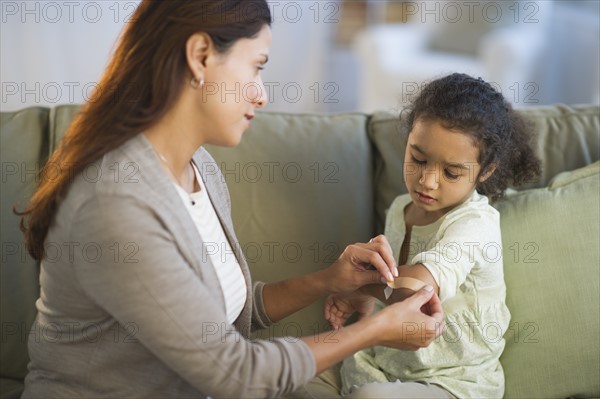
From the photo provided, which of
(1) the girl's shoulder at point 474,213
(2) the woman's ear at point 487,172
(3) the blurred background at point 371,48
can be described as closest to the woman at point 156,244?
(1) the girl's shoulder at point 474,213

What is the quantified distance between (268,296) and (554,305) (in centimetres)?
63

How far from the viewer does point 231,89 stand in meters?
1.28

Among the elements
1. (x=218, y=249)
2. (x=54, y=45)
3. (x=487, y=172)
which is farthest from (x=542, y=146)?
(x=54, y=45)

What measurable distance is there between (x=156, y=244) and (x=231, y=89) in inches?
11.6

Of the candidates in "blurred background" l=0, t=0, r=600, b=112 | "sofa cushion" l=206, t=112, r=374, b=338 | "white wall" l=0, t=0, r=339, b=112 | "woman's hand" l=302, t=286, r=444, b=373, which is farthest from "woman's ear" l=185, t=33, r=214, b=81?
"blurred background" l=0, t=0, r=600, b=112

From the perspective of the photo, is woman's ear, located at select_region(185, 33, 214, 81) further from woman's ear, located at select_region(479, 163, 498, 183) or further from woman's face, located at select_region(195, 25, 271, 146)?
woman's ear, located at select_region(479, 163, 498, 183)

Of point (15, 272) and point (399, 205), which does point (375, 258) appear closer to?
point (399, 205)

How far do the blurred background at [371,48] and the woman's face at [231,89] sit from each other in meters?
2.05

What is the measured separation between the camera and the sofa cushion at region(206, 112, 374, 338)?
1783mm

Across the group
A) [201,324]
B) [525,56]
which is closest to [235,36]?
[201,324]

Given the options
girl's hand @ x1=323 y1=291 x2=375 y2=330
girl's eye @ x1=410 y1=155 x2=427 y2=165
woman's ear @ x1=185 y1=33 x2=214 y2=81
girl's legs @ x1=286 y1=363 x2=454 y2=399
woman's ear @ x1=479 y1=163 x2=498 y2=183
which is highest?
woman's ear @ x1=185 y1=33 x2=214 y2=81

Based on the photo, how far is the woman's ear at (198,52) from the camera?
1216 millimetres

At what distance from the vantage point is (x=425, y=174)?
156cm

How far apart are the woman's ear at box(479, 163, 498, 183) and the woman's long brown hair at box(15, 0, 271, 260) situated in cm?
60
